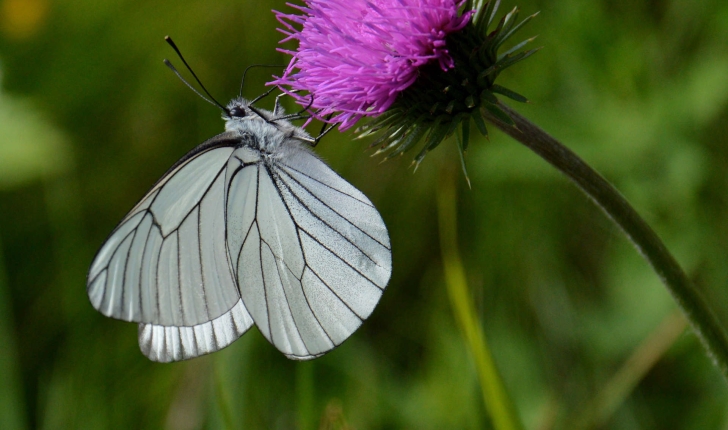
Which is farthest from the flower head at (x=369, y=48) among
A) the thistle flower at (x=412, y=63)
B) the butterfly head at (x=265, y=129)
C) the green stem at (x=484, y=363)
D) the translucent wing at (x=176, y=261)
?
the green stem at (x=484, y=363)

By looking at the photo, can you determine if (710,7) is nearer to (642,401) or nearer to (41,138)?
(642,401)

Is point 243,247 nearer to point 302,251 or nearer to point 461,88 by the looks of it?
point 302,251

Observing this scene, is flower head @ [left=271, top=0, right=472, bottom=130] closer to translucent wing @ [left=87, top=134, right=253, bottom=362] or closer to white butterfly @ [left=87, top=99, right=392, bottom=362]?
white butterfly @ [left=87, top=99, right=392, bottom=362]

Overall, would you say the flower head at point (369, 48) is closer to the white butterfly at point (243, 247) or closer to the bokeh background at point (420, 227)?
the white butterfly at point (243, 247)

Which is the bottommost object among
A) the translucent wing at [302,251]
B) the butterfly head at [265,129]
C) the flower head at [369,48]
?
the translucent wing at [302,251]

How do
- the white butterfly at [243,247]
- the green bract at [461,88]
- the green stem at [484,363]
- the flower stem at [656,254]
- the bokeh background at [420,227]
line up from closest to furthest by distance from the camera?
the flower stem at [656,254] < the green bract at [461,88] < the green stem at [484,363] < the white butterfly at [243,247] < the bokeh background at [420,227]

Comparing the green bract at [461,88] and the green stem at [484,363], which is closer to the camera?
the green bract at [461,88]

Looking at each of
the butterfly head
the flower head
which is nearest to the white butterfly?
the butterfly head
